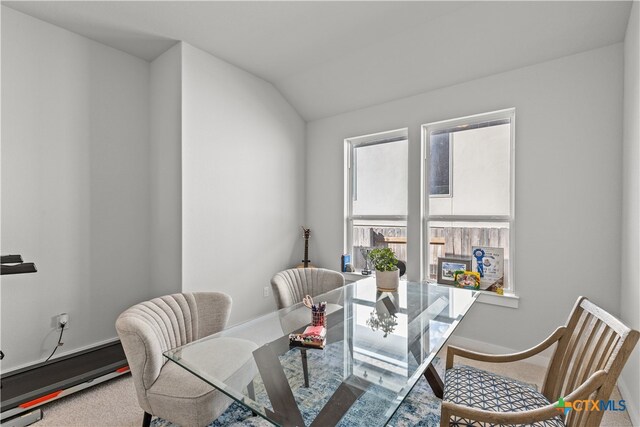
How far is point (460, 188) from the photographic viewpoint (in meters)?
3.07

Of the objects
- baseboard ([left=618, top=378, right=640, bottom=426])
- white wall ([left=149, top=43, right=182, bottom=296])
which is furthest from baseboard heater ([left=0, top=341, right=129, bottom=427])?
baseboard ([left=618, top=378, right=640, bottom=426])

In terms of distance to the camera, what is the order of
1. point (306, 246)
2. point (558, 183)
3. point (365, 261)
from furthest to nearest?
point (306, 246) → point (365, 261) → point (558, 183)

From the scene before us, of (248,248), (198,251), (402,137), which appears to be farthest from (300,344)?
(402,137)

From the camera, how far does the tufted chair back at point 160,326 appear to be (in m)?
1.44

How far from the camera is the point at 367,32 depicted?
2.69m

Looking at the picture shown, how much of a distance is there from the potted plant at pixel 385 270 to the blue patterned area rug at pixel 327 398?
738 millimetres

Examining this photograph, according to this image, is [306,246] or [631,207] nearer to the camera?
[631,207]

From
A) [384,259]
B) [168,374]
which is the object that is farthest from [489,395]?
[168,374]

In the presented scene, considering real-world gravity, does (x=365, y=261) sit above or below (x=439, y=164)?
below

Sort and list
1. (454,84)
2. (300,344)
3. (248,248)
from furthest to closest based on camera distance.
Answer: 1. (248,248)
2. (454,84)
3. (300,344)

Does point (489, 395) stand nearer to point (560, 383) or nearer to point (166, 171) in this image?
point (560, 383)

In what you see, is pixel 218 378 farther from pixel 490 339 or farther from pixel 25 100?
pixel 25 100

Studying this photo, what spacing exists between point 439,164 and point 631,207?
1.53 meters

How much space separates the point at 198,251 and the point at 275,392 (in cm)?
209
